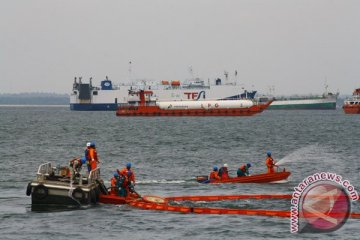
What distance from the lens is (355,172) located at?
52531 mm

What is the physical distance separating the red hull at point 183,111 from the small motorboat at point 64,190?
152 metres

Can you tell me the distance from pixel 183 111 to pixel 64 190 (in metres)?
156

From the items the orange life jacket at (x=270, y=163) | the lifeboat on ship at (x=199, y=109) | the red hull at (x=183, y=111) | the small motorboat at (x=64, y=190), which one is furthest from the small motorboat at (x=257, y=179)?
the lifeboat on ship at (x=199, y=109)

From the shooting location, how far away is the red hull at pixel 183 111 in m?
188

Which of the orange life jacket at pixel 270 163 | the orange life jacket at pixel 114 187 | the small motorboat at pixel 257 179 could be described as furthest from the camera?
the orange life jacket at pixel 270 163

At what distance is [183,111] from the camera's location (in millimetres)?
190500

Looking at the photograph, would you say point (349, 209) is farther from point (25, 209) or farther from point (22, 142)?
point (22, 142)

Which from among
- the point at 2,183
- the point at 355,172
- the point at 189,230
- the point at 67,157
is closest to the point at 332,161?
the point at 355,172

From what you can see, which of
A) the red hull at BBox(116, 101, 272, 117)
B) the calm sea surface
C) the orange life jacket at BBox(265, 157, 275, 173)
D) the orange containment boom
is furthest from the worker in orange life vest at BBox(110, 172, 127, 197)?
the red hull at BBox(116, 101, 272, 117)

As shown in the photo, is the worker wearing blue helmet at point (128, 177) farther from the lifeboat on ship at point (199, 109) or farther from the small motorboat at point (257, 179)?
the lifeboat on ship at point (199, 109)

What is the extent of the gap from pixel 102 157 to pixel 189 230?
37.4 m

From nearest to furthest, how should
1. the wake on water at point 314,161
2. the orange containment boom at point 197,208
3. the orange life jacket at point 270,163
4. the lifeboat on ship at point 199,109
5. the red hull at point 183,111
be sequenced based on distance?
the orange containment boom at point 197,208
the orange life jacket at point 270,163
the wake on water at point 314,161
the red hull at point 183,111
the lifeboat on ship at point 199,109

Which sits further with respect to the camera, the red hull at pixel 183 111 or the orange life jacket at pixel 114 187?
the red hull at pixel 183 111

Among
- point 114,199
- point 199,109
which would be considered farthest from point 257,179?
point 199,109
